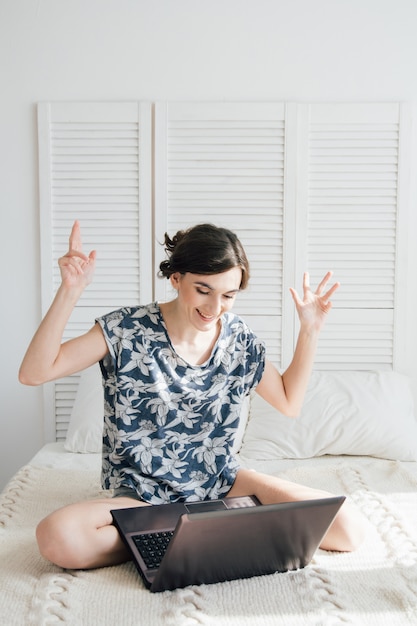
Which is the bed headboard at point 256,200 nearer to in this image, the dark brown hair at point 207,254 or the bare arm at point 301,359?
the bare arm at point 301,359

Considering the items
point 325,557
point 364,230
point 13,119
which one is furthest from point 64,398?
point 325,557

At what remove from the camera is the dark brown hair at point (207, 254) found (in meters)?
1.82

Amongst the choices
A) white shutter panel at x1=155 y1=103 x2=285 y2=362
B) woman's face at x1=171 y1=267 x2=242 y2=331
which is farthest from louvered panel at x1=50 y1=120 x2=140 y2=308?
woman's face at x1=171 y1=267 x2=242 y2=331

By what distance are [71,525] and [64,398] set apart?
1541mm

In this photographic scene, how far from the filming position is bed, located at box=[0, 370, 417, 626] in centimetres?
141

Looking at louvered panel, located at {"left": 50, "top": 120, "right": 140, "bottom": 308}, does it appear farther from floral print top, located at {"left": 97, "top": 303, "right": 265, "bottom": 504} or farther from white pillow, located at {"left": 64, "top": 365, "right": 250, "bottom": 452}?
floral print top, located at {"left": 97, "top": 303, "right": 265, "bottom": 504}

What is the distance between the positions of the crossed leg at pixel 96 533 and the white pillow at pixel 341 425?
814 millimetres

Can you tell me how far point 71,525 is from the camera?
166cm

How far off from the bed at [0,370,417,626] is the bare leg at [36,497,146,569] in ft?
0.11

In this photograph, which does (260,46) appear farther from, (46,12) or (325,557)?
(325,557)

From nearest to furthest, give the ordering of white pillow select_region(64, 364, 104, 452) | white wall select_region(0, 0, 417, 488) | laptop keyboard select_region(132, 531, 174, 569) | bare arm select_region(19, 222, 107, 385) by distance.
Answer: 1. laptop keyboard select_region(132, 531, 174, 569)
2. bare arm select_region(19, 222, 107, 385)
3. white pillow select_region(64, 364, 104, 452)
4. white wall select_region(0, 0, 417, 488)

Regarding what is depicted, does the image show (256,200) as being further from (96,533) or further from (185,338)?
(96,533)

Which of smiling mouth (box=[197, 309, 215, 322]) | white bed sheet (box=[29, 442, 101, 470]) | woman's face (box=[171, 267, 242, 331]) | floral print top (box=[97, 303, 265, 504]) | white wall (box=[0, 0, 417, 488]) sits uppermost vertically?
white wall (box=[0, 0, 417, 488])

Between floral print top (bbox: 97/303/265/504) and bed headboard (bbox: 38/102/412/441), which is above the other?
bed headboard (bbox: 38/102/412/441)
